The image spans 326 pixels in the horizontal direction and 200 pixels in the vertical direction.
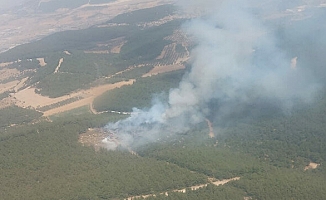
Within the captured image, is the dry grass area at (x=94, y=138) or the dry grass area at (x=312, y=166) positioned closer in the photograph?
the dry grass area at (x=312, y=166)

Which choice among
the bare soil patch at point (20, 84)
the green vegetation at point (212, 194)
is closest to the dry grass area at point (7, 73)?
the bare soil patch at point (20, 84)

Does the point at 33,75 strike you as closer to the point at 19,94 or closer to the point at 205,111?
the point at 19,94

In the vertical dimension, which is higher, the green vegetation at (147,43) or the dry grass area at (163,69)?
the green vegetation at (147,43)

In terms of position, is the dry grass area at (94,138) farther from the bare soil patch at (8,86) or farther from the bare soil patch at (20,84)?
the bare soil patch at (8,86)

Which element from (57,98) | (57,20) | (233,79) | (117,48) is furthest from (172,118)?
(57,20)

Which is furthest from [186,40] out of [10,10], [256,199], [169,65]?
[10,10]

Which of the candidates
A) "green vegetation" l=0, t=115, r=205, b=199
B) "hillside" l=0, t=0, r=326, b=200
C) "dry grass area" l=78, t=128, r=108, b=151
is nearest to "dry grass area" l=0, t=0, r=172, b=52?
"hillside" l=0, t=0, r=326, b=200
